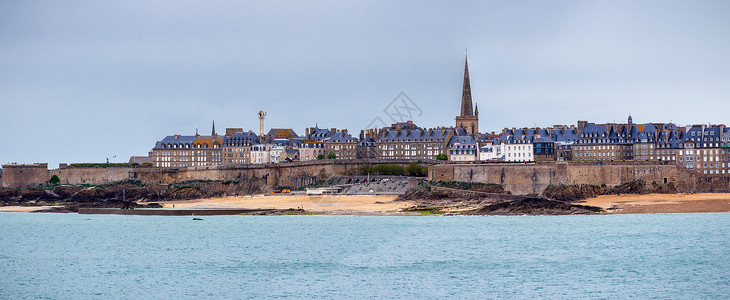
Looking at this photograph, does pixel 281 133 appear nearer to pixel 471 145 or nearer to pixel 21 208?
pixel 471 145

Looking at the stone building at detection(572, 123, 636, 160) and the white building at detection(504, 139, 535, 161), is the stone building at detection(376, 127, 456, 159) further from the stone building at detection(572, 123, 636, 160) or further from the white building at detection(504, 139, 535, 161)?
the stone building at detection(572, 123, 636, 160)

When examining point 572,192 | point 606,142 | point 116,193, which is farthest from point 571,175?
point 116,193

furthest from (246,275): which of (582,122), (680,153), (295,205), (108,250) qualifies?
(582,122)

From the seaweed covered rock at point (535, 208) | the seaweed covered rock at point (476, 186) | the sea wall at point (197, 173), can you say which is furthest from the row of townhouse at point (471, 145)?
the seaweed covered rock at point (535, 208)

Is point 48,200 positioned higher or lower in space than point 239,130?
lower

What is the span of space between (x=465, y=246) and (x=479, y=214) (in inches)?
470

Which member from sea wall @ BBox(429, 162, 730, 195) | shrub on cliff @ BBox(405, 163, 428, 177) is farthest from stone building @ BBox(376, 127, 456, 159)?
sea wall @ BBox(429, 162, 730, 195)

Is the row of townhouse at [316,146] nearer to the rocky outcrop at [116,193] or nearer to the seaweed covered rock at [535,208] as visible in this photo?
the rocky outcrop at [116,193]

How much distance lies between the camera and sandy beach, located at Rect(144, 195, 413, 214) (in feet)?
179

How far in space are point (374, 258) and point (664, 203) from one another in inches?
925

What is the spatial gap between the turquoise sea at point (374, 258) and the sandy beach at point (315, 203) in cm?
131

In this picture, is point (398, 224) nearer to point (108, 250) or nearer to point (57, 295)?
point (108, 250)

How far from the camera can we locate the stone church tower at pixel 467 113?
323 ft

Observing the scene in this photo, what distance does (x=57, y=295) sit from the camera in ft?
98.5
